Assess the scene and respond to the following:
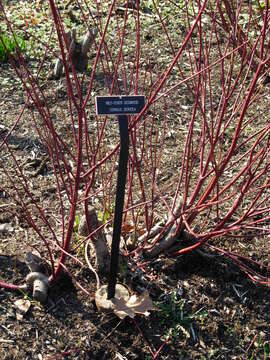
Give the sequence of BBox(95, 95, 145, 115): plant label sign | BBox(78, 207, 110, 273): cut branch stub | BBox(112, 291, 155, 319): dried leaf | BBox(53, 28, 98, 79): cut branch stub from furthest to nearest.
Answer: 1. BBox(53, 28, 98, 79): cut branch stub
2. BBox(78, 207, 110, 273): cut branch stub
3. BBox(112, 291, 155, 319): dried leaf
4. BBox(95, 95, 145, 115): plant label sign

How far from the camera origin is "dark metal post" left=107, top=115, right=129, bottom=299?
1.78 meters

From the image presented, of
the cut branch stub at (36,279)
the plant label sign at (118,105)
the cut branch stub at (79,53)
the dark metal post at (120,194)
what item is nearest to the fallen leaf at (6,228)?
the cut branch stub at (36,279)

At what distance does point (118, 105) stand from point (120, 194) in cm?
33

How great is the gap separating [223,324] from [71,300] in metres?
0.66

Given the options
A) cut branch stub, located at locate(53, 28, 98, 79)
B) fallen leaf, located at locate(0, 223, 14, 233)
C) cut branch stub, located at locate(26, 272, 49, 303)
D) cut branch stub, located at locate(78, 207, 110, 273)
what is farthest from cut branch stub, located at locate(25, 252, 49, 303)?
cut branch stub, located at locate(53, 28, 98, 79)

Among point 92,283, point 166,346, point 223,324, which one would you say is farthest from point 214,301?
point 92,283

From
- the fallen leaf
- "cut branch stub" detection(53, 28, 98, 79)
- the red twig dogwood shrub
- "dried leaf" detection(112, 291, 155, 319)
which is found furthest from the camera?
"cut branch stub" detection(53, 28, 98, 79)

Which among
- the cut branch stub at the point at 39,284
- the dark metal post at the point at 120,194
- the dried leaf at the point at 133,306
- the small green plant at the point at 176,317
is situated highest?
the dark metal post at the point at 120,194

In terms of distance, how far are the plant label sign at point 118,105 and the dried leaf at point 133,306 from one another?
2.73 feet

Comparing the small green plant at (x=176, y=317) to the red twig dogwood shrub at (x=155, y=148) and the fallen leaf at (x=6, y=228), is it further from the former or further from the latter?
the fallen leaf at (x=6, y=228)

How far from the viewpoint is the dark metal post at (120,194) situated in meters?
1.78

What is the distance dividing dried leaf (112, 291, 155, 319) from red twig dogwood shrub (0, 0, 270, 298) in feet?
0.86

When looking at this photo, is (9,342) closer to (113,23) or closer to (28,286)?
(28,286)

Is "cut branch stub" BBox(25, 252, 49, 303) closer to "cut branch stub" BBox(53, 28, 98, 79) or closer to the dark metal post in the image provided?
the dark metal post
